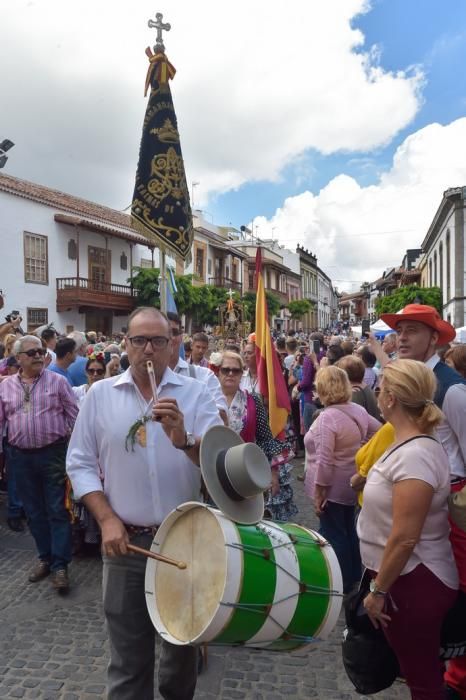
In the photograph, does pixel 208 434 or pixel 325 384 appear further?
pixel 325 384

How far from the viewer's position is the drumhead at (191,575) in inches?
84.0

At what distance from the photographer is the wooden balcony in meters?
24.8

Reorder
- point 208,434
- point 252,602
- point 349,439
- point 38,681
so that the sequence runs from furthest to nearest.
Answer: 1. point 349,439
2. point 38,681
3. point 208,434
4. point 252,602

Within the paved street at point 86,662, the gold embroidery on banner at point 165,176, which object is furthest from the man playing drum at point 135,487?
the gold embroidery on banner at point 165,176

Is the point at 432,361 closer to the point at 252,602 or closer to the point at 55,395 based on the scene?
the point at 252,602

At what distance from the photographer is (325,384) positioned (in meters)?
4.28

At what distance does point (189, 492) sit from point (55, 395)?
2641mm

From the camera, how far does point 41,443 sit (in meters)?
4.77

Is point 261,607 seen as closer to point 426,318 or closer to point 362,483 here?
point 362,483

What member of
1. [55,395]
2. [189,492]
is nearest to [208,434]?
[189,492]

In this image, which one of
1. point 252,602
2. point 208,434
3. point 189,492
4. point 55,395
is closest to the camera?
point 252,602

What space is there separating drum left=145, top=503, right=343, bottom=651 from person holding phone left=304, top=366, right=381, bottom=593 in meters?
1.65

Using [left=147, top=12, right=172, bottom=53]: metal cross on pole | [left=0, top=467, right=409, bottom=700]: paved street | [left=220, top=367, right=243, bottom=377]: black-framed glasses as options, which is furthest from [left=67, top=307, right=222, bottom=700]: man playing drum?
[left=147, top=12, right=172, bottom=53]: metal cross on pole

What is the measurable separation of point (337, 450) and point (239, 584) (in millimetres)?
2207
